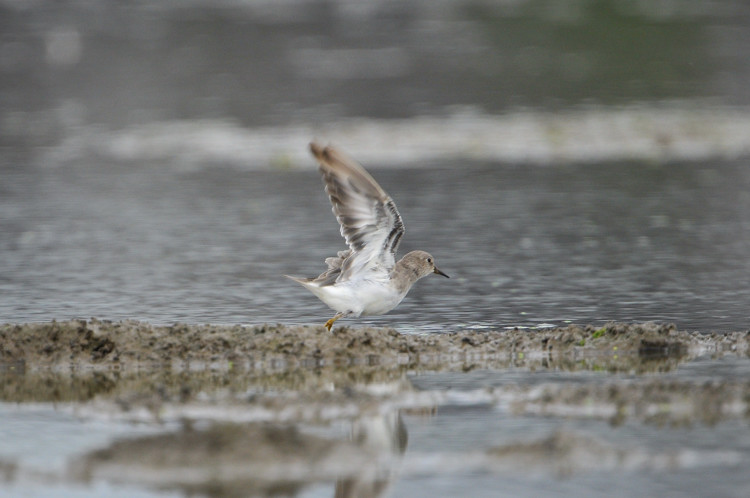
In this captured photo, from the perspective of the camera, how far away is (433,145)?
24.1 m

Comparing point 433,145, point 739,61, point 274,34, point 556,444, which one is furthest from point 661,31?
point 556,444

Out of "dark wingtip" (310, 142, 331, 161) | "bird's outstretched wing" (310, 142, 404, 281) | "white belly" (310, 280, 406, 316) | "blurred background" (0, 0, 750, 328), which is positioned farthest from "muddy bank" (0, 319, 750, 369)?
"dark wingtip" (310, 142, 331, 161)

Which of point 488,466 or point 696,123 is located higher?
point 696,123

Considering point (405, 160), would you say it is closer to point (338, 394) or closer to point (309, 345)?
point (309, 345)

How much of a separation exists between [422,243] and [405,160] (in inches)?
266

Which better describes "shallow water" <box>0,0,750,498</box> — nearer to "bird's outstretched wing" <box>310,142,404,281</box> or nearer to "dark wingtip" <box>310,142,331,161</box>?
"bird's outstretched wing" <box>310,142,404,281</box>

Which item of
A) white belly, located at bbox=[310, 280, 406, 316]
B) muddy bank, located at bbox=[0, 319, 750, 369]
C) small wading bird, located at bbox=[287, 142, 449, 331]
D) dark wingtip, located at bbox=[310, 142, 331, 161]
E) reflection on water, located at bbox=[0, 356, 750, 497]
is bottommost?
reflection on water, located at bbox=[0, 356, 750, 497]

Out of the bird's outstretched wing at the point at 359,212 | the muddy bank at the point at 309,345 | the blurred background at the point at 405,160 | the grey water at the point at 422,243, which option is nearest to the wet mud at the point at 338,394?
the muddy bank at the point at 309,345

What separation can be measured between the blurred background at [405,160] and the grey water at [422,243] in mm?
56

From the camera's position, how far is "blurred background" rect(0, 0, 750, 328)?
13547 mm

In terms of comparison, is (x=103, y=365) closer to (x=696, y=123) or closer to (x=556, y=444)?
(x=556, y=444)

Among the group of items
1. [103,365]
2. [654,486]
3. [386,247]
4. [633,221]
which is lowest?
[654,486]

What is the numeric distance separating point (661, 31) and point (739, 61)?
683 centimetres

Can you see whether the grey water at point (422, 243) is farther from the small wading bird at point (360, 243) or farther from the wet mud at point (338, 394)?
the wet mud at point (338, 394)
